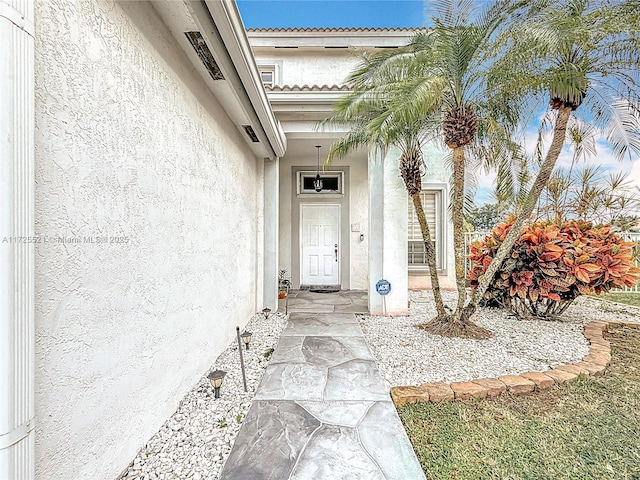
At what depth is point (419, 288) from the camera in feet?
28.4

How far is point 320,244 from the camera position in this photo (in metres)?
9.00

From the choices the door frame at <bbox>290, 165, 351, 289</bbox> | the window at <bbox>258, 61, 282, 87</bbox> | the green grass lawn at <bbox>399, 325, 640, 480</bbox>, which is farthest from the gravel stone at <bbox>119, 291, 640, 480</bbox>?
the window at <bbox>258, 61, 282, 87</bbox>

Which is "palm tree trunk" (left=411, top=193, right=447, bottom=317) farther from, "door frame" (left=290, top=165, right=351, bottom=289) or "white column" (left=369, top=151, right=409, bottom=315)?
"door frame" (left=290, top=165, right=351, bottom=289)

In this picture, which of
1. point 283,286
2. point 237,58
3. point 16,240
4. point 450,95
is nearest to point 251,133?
point 237,58

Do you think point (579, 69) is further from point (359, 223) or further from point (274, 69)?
point (274, 69)

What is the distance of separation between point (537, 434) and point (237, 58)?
4.13m

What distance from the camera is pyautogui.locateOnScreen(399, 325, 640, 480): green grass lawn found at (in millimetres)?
2041

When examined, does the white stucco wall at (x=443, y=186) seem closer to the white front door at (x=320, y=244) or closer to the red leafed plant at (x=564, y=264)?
the white front door at (x=320, y=244)

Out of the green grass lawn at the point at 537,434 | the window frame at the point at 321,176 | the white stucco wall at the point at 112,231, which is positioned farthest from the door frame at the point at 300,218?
the green grass lawn at the point at 537,434

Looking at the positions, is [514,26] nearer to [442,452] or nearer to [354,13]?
[442,452]

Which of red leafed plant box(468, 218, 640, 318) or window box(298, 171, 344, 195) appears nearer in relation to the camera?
red leafed plant box(468, 218, 640, 318)

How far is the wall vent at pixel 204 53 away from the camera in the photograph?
2541 mm

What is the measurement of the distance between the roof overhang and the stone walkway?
3226 mm

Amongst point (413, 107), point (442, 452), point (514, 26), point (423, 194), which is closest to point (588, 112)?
point (514, 26)
